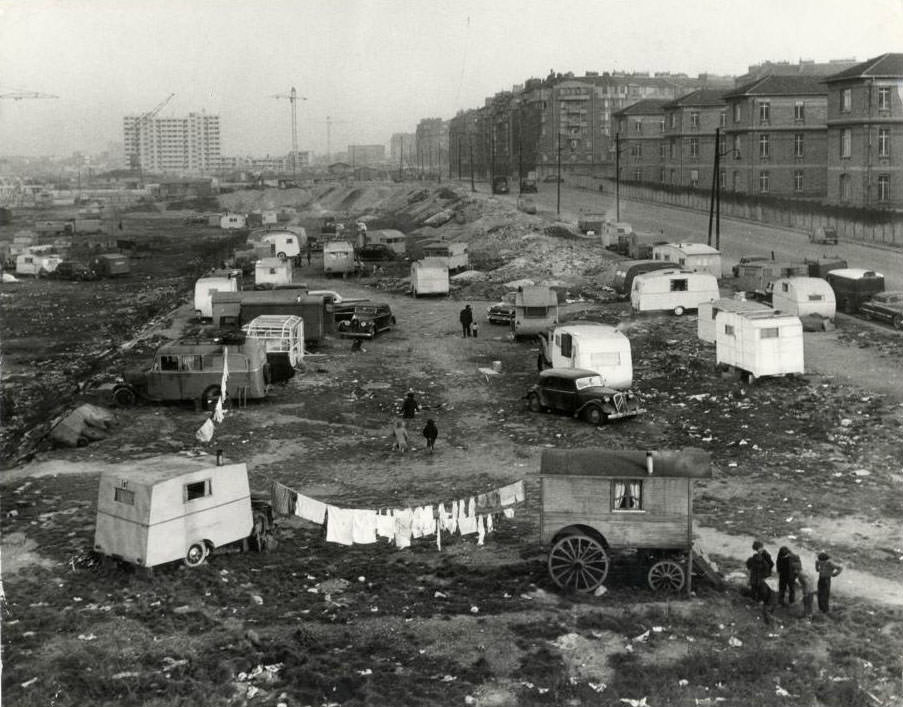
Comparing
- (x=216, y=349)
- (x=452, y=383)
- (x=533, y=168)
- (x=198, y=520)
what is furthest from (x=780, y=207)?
(x=533, y=168)

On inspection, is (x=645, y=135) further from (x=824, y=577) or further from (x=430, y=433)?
(x=824, y=577)

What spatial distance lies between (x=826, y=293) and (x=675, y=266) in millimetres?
9441

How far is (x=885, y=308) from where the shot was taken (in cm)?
3612

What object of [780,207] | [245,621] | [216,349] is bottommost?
[245,621]

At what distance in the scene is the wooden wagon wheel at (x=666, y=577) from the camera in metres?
14.8

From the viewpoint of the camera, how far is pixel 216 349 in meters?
28.1

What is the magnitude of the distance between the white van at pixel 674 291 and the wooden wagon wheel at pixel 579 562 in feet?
86.2

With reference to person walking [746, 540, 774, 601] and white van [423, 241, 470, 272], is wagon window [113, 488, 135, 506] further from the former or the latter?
white van [423, 241, 470, 272]

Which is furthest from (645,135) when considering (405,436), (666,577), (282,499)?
(666,577)

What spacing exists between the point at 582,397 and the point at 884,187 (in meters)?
46.8

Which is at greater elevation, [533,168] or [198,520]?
[533,168]

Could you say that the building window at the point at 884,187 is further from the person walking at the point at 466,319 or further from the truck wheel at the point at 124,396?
the truck wheel at the point at 124,396

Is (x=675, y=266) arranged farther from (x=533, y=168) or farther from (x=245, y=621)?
(x=533, y=168)

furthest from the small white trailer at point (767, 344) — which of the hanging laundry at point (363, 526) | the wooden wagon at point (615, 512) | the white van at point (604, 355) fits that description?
the hanging laundry at point (363, 526)
